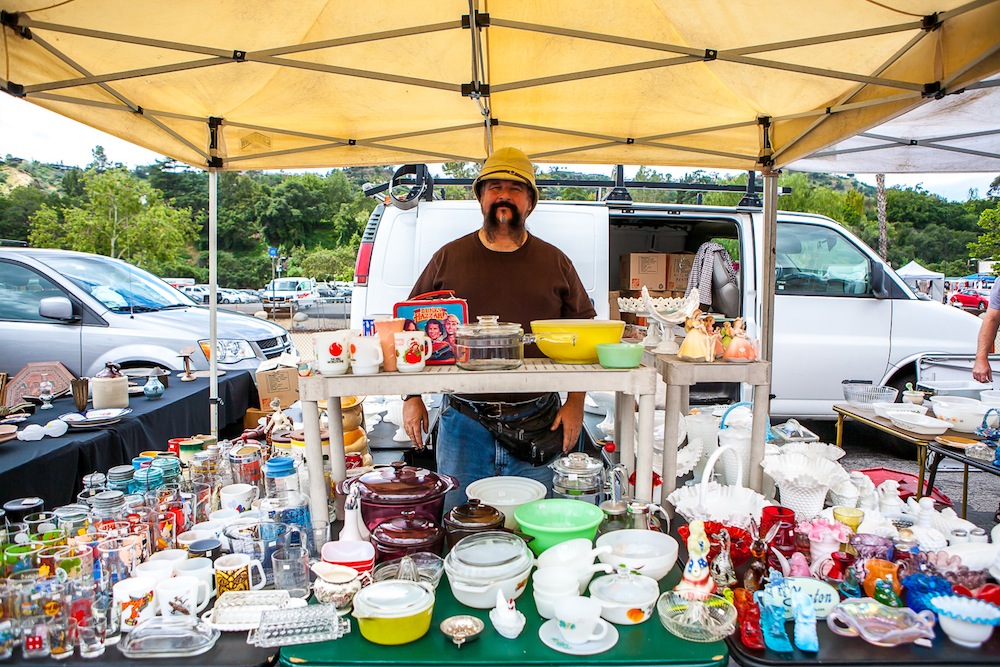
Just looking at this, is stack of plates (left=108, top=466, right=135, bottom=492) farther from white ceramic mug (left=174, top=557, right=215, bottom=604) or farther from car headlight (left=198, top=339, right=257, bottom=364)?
car headlight (left=198, top=339, right=257, bottom=364)

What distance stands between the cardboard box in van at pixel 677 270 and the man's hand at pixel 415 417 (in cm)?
575

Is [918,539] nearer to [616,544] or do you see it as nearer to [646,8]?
[616,544]

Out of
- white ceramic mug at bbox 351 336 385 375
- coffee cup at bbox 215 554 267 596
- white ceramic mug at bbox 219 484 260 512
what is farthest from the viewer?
white ceramic mug at bbox 219 484 260 512

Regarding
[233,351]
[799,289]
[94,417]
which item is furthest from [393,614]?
[799,289]

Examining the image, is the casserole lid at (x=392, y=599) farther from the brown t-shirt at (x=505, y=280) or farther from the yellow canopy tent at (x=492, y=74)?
the yellow canopy tent at (x=492, y=74)

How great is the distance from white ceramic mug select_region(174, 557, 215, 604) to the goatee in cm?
168

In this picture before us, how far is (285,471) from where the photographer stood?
7.14 ft

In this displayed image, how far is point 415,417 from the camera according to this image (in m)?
2.45

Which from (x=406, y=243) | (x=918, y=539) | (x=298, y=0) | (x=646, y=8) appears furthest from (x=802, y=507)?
(x=406, y=243)

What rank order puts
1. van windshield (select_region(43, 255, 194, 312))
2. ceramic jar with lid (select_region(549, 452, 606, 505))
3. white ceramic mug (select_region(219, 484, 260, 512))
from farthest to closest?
1. van windshield (select_region(43, 255, 194, 312))
2. white ceramic mug (select_region(219, 484, 260, 512))
3. ceramic jar with lid (select_region(549, 452, 606, 505))

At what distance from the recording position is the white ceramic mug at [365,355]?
6.10 ft

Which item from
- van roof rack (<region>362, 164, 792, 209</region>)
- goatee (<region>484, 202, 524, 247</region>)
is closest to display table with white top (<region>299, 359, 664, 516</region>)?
goatee (<region>484, 202, 524, 247</region>)

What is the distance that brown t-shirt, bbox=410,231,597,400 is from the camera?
2.58 meters

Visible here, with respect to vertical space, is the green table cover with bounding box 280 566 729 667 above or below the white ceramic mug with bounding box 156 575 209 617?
below
